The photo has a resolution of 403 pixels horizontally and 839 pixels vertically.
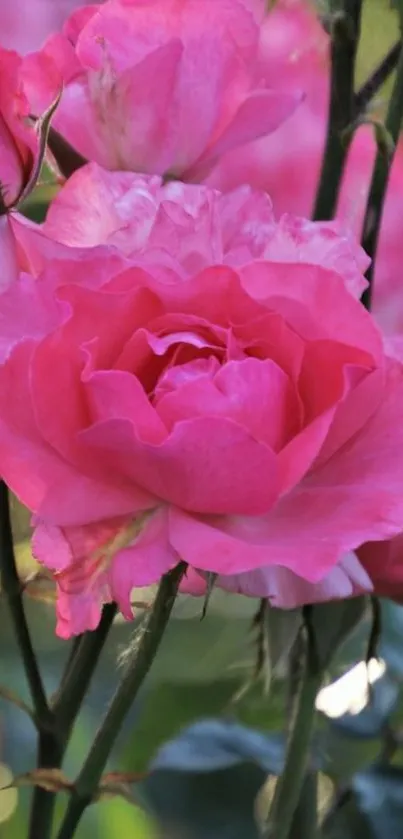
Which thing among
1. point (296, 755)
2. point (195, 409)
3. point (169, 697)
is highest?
point (195, 409)

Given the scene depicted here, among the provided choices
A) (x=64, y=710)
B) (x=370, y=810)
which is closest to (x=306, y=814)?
(x=370, y=810)

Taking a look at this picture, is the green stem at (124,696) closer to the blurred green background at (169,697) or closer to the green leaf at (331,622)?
the green leaf at (331,622)

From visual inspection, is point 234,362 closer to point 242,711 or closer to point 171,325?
point 171,325

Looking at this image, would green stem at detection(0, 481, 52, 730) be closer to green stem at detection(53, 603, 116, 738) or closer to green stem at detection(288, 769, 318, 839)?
green stem at detection(53, 603, 116, 738)

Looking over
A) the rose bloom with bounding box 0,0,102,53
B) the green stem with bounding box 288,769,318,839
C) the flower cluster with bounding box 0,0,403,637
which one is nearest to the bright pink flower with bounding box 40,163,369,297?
the flower cluster with bounding box 0,0,403,637

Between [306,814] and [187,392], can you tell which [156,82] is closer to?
[187,392]

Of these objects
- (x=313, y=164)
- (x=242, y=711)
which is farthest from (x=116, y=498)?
(x=242, y=711)
